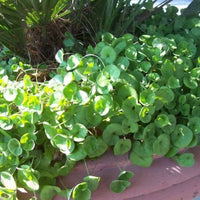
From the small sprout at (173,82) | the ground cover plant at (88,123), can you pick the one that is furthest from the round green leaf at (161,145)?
the small sprout at (173,82)

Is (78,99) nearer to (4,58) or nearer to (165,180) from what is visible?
(165,180)

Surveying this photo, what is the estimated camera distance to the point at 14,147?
68 centimetres

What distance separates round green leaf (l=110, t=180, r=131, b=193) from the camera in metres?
0.67

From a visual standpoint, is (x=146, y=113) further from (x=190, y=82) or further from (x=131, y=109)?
(x=190, y=82)

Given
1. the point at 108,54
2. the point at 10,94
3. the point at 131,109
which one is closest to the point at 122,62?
the point at 108,54

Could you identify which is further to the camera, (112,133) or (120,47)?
(120,47)

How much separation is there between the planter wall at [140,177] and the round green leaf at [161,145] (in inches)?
1.3

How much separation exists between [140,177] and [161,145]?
0.24 ft

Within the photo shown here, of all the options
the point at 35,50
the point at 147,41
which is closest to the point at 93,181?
the point at 147,41

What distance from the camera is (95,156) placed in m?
0.70

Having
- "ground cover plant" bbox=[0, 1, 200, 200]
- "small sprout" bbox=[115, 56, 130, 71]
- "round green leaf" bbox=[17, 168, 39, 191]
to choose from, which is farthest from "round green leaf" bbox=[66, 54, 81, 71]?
"round green leaf" bbox=[17, 168, 39, 191]

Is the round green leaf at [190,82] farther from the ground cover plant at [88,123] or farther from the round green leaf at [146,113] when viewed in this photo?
the round green leaf at [146,113]

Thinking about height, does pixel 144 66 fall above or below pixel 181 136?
above

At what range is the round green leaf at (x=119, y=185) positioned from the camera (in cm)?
67
